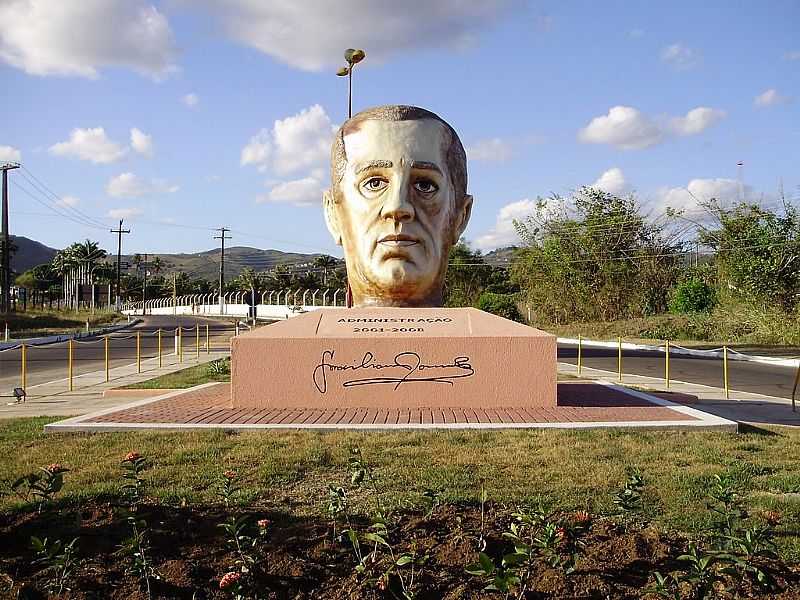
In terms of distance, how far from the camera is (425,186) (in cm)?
1058

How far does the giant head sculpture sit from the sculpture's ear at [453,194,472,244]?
1.12ft

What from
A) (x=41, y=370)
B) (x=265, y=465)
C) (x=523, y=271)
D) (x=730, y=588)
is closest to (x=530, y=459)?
(x=265, y=465)

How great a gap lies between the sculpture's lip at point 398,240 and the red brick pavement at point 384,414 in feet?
→ 7.92

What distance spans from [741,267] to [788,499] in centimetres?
2723

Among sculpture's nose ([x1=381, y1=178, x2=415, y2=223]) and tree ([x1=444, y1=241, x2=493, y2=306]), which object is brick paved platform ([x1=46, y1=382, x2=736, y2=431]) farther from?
tree ([x1=444, y1=241, x2=493, y2=306])

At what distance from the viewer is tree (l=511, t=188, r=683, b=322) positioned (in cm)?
3678

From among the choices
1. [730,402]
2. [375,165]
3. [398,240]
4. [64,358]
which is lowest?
[64,358]

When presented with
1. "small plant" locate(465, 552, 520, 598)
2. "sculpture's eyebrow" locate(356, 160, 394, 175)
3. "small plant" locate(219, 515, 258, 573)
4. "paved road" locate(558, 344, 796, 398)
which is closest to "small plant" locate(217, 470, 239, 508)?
"small plant" locate(219, 515, 258, 573)

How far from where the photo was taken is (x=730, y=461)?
22.0 ft

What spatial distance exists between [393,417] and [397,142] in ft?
13.5

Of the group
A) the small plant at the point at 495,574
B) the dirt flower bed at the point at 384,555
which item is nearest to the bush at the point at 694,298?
the dirt flower bed at the point at 384,555

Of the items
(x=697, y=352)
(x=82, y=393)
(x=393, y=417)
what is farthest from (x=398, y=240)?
(x=697, y=352)

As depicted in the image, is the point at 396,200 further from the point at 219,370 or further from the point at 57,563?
the point at 219,370
